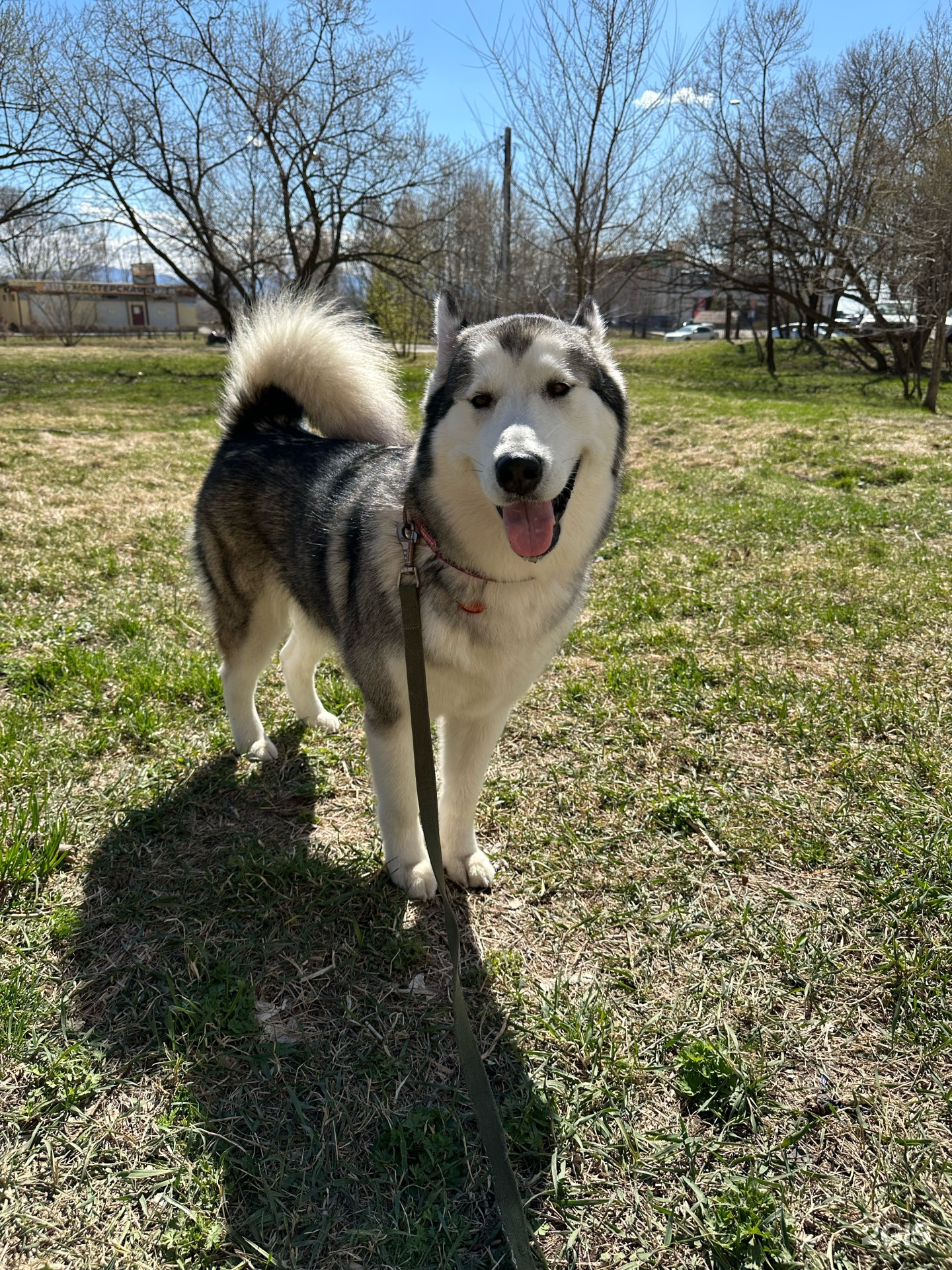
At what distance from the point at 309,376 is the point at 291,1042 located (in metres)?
2.43

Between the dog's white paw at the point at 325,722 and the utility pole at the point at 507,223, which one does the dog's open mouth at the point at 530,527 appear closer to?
the dog's white paw at the point at 325,722

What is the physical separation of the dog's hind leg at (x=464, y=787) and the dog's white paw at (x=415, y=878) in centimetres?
9

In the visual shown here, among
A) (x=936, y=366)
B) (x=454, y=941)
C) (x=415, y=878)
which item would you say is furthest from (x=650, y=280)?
(x=454, y=941)

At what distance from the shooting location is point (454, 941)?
1762mm

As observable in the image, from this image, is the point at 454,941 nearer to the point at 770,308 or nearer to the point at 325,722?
the point at 325,722

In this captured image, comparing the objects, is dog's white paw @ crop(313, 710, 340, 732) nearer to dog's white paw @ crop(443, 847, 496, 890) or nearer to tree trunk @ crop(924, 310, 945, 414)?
dog's white paw @ crop(443, 847, 496, 890)

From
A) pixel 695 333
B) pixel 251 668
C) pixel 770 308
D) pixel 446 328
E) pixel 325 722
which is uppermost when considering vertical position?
pixel 695 333

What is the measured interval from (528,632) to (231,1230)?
1.53 metres

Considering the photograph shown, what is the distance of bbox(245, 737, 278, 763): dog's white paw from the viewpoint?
3133 millimetres

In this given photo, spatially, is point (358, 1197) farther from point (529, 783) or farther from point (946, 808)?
point (946, 808)

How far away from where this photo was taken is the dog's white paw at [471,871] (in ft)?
8.21

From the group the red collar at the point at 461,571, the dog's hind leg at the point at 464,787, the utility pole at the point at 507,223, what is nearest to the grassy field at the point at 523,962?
the dog's hind leg at the point at 464,787

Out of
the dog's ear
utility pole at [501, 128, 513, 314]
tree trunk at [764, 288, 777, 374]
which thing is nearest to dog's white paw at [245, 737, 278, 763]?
the dog's ear

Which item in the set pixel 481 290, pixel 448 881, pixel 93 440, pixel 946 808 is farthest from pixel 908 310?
pixel 448 881
